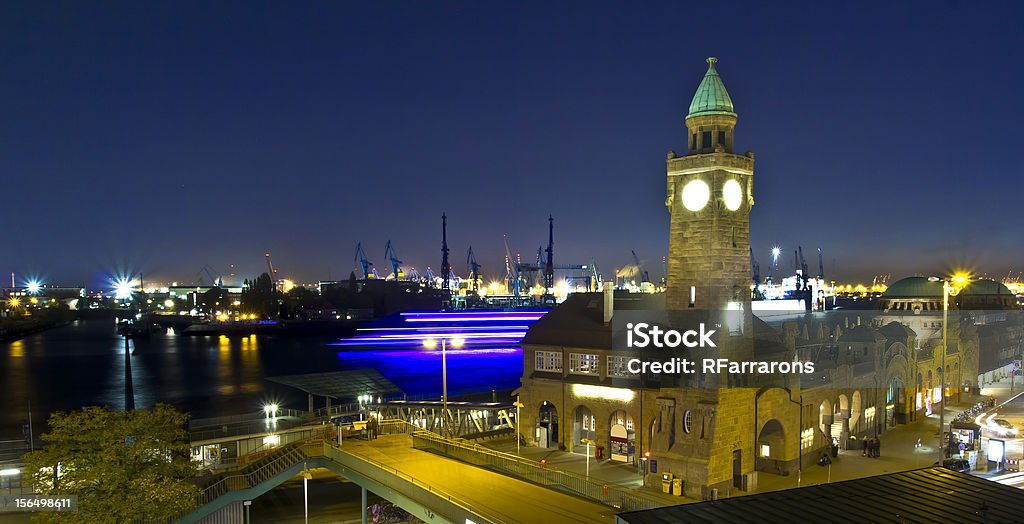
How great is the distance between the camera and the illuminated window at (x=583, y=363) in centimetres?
4303

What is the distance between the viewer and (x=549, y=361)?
4538 cm

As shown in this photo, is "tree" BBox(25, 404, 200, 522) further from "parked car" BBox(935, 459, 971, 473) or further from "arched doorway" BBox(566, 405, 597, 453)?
A: "parked car" BBox(935, 459, 971, 473)

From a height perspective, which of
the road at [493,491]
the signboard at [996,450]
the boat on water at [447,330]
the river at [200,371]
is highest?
the road at [493,491]

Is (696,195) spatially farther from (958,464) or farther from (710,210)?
(958,464)

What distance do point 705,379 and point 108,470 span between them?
26.6m

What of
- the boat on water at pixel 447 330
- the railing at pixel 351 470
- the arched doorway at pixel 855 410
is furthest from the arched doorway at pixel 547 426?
the boat on water at pixel 447 330

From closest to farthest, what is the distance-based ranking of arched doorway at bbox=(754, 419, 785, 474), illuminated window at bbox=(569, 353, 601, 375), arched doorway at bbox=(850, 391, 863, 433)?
arched doorway at bbox=(754, 419, 785, 474)
illuminated window at bbox=(569, 353, 601, 375)
arched doorway at bbox=(850, 391, 863, 433)

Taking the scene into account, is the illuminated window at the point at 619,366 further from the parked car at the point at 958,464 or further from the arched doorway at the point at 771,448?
the parked car at the point at 958,464

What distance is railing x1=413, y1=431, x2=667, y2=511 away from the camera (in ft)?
85.3

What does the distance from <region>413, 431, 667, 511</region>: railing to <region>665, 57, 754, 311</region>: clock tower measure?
12.1 meters

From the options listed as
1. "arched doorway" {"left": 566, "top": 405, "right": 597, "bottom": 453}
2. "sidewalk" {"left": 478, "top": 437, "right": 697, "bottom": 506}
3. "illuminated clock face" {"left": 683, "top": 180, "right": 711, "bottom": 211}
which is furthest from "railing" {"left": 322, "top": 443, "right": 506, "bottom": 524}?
"illuminated clock face" {"left": 683, "top": 180, "right": 711, "bottom": 211}

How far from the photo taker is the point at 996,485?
2195 cm

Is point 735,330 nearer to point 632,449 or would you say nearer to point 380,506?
point 632,449

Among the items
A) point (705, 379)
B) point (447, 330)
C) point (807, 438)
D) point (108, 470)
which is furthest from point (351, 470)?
point (447, 330)
